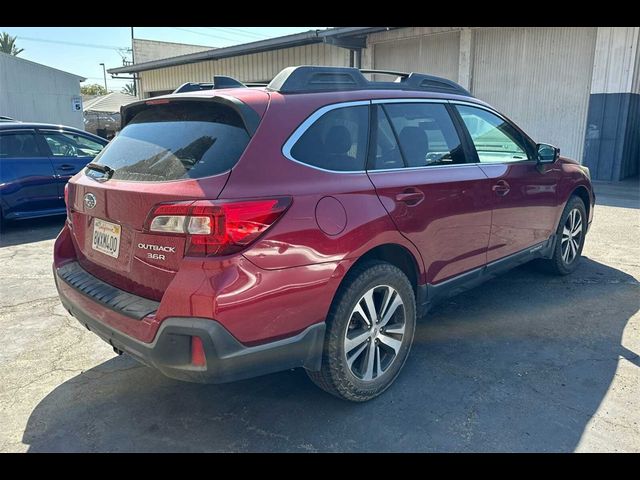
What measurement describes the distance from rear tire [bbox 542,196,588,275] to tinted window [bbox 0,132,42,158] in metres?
7.02

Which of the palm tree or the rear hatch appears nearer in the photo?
the rear hatch

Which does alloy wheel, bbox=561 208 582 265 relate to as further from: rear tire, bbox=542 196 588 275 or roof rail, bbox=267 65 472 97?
roof rail, bbox=267 65 472 97

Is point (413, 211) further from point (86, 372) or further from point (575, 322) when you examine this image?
point (86, 372)

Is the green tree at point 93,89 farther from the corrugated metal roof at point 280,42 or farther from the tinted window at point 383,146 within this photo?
the tinted window at point 383,146

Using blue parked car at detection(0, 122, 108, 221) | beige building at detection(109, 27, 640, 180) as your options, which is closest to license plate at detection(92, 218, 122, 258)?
blue parked car at detection(0, 122, 108, 221)

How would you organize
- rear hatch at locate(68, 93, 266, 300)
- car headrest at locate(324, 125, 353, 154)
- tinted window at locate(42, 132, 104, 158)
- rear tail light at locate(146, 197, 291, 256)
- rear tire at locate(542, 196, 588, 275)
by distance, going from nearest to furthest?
rear tail light at locate(146, 197, 291, 256) → rear hatch at locate(68, 93, 266, 300) → car headrest at locate(324, 125, 353, 154) → rear tire at locate(542, 196, 588, 275) → tinted window at locate(42, 132, 104, 158)

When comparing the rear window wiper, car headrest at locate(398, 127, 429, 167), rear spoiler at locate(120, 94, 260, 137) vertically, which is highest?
rear spoiler at locate(120, 94, 260, 137)

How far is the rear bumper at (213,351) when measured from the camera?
2.19 meters

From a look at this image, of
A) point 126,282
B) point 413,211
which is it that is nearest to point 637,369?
point 413,211

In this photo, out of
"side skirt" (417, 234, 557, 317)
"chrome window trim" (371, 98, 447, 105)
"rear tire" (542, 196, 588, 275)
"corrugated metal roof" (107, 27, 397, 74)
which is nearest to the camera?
"chrome window trim" (371, 98, 447, 105)

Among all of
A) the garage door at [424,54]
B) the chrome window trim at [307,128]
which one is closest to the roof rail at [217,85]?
the chrome window trim at [307,128]

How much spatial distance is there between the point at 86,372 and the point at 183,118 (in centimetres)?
181

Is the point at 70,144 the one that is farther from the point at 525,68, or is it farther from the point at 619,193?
the point at 525,68

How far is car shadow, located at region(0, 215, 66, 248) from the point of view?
22.5ft
